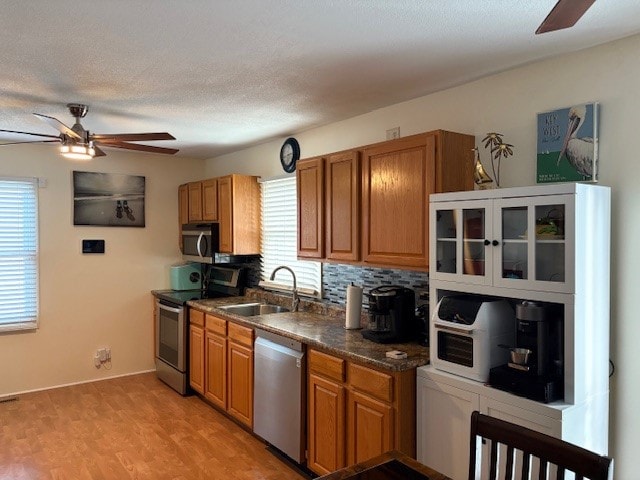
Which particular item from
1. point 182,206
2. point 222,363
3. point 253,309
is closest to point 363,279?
point 253,309

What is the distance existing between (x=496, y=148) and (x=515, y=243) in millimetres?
625

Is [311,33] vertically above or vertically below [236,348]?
above

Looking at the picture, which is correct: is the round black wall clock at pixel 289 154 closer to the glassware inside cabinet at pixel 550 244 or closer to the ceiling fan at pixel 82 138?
the ceiling fan at pixel 82 138

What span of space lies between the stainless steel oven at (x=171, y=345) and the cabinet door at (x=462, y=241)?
9.30 ft

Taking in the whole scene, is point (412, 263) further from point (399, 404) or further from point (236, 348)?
point (236, 348)

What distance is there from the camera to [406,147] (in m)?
2.70

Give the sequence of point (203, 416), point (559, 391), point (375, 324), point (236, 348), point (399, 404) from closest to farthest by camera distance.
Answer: point (559, 391) → point (399, 404) → point (375, 324) → point (236, 348) → point (203, 416)

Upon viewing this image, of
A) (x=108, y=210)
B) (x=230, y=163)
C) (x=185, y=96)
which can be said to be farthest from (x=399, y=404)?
(x=108, y=210)

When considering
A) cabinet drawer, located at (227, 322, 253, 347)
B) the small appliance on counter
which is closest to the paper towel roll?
cabinet drawer, located at (227, 322, 253, 347)

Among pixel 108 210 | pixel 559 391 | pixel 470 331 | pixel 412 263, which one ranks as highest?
pixel 108 210

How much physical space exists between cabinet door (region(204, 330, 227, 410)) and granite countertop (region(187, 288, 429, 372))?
0.76 feet

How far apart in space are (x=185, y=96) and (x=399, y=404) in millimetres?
2188

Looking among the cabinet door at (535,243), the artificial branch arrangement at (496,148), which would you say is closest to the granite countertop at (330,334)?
the cabinet door at (535,243)

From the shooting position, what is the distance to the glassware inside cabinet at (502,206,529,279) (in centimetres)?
208
